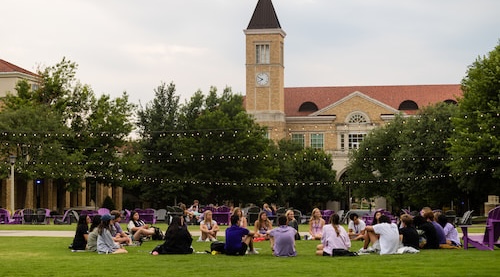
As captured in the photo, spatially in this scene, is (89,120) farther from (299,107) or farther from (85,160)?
(299,107)

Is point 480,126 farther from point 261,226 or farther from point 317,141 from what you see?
point 317,141

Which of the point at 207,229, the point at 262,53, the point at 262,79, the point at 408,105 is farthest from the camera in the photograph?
the point at 408,105

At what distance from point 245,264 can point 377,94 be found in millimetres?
91561

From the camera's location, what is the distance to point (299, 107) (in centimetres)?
10800

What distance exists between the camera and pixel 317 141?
104000 mm

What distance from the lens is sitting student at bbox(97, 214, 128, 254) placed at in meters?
21.7

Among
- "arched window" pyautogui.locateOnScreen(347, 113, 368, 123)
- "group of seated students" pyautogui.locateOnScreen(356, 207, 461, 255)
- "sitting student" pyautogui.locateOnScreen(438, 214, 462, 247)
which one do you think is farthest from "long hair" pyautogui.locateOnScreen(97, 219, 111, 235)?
"arched window" pyautogui.locateOnScreen(347, 113, 368, 123)

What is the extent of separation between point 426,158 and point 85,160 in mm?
23156

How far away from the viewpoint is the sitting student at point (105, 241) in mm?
21656

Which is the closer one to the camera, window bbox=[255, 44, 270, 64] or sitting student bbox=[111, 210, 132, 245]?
sitting student bbox=[111, 210, 132, 245]

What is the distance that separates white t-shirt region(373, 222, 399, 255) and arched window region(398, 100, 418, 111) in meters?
86.3

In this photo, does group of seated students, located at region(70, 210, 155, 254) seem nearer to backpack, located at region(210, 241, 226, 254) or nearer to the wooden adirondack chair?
backpack, located at region(210, 241, 226, 254)

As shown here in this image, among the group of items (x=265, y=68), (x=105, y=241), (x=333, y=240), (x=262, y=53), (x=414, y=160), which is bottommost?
(x=105, y=241)

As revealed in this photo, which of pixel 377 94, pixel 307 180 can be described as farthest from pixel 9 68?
pixel 377 94
